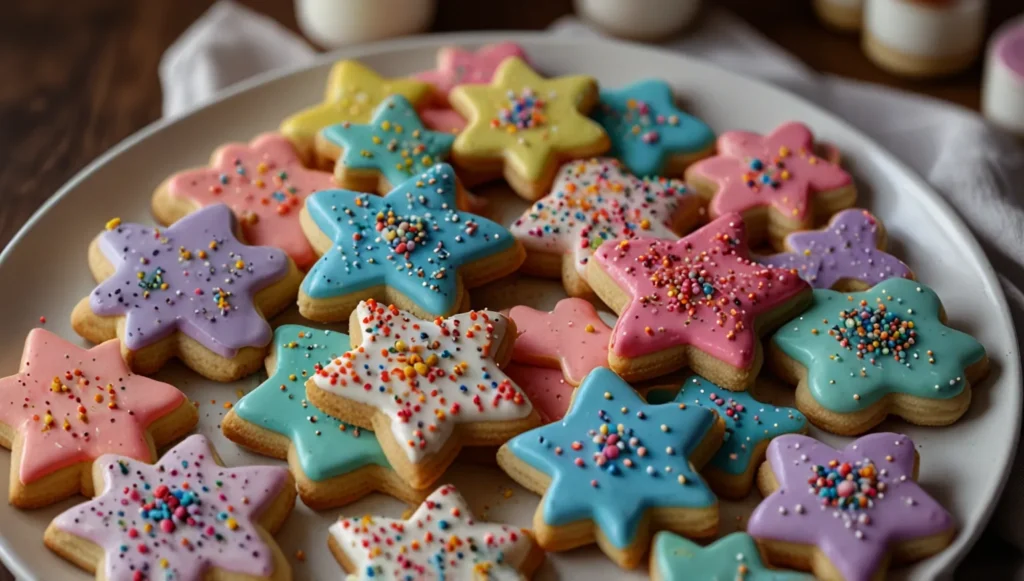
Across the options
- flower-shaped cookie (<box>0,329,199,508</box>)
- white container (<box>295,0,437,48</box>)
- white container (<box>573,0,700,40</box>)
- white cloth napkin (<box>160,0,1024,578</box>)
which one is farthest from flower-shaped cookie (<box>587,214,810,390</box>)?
white container (<box>295,0,437,48</box>)

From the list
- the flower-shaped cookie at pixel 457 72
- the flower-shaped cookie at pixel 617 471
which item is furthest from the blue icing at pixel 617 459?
the flower-shaped cookie at pixel 457 72

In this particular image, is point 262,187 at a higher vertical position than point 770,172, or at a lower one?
higher

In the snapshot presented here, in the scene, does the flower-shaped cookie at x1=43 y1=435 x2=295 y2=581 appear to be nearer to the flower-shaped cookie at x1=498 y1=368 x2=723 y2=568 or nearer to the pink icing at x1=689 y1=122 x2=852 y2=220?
the flower-shaped cookie at x1=498 y1=368 x2=723 y2=568

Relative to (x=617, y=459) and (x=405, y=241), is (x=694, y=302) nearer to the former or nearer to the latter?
(x=617, y=459)

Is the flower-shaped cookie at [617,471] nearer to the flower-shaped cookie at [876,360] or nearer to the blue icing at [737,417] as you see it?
the blue icing at [737,417]

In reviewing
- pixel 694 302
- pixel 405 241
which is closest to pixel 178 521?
pixel 405 241

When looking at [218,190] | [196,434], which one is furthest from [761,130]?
[196,434]
